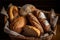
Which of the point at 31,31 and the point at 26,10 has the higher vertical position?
the point at 26,10

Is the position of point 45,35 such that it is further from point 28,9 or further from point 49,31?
point 28,9

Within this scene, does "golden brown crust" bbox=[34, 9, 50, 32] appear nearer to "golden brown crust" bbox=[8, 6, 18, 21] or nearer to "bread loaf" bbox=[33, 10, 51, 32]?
"bread loaf" bbox=[33, 10, 51, 32]

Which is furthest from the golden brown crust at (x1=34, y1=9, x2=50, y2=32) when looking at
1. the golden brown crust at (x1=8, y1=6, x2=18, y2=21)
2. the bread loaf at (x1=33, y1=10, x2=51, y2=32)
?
the golden brown crust at (x1=8, y1=6, x2=18, y2=21)

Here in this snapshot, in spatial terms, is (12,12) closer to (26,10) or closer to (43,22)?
(26,10)

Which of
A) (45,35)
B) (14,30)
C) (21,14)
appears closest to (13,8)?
(21,14)

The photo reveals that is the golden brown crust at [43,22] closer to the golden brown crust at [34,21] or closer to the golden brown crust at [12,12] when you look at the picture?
the golden brown crust at [34,21]

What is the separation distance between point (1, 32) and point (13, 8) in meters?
0.22

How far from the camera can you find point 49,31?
2.74 feet

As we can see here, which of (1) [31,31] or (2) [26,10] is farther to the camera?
(2) [26,10]

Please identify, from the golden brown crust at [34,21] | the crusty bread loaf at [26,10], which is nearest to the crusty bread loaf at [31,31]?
the golden brown crust at [34,21]

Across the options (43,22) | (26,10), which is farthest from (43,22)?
(26,10)

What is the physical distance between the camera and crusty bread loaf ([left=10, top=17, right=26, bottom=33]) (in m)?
0.82

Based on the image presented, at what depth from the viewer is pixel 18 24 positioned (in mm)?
835

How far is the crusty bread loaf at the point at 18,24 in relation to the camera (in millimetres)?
823
